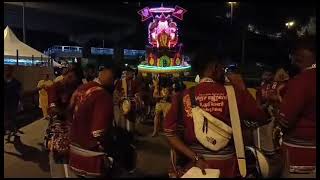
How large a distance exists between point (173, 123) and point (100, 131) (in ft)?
2.01

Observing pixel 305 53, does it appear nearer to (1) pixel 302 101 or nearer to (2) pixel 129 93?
(1) pixel 302 101

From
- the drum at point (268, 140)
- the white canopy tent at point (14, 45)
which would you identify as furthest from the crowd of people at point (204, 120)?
the white canopy tent at point (14, 45)

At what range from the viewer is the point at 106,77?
3.95m

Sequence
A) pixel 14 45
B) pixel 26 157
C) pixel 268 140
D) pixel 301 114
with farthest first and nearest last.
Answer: pixel 14 45 < pixel 26 157 < pixel 268 140 < pixel 301 114

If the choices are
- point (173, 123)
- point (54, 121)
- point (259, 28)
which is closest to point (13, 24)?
point (259, 28)

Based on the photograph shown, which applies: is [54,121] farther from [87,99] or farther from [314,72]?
[314,72]

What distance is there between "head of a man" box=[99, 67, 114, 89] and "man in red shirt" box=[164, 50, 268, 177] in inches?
27.5

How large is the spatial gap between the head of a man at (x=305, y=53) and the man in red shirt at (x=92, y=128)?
1.51 m

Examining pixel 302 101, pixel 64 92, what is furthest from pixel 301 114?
pixel 64 92

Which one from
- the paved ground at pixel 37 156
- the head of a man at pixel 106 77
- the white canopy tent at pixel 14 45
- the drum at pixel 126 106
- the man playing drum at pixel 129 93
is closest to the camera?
the head of a man at pixel 106 77

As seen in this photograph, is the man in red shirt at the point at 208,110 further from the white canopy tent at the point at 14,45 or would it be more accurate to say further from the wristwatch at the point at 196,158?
the white canopy tent at the point at 14,45

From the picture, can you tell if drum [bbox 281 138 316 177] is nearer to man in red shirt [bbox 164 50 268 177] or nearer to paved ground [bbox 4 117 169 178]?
man in red shirt [bbox 164 50 268 177]

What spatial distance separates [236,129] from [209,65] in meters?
0.51

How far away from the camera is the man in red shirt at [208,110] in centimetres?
336
